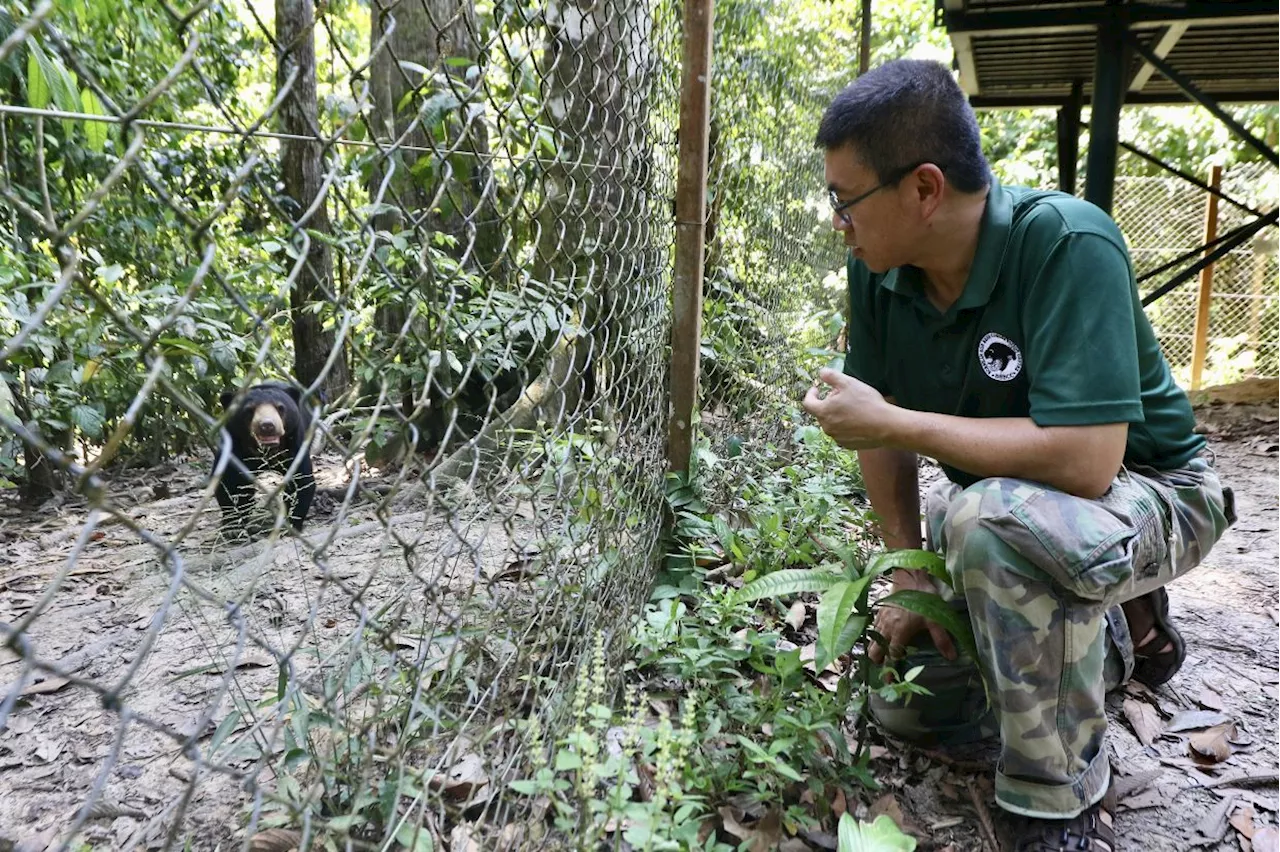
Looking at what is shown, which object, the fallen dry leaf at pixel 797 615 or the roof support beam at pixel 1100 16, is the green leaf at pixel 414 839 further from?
the roof support beam at pixel 1100 16

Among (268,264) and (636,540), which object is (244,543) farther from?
(636,540)

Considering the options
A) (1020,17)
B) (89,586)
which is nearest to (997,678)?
(89,586)

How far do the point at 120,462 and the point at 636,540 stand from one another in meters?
4.58

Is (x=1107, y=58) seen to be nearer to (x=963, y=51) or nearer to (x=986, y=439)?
(x=963, y=51)

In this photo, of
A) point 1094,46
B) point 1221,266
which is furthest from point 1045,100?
point 1221,266

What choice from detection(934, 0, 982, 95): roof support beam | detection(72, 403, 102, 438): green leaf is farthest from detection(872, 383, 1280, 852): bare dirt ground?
detection(72, 403, 102, 438): green leaf

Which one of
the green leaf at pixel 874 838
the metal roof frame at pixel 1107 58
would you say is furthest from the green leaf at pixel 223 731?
the metal roof frame at pixel 1107 58

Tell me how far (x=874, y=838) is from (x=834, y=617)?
0.44 meters

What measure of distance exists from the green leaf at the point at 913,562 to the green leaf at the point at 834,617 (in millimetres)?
38

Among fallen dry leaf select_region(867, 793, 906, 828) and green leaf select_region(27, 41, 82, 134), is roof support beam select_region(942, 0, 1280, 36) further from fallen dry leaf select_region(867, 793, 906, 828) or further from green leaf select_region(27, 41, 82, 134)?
green leaf select_region(27, 41, 82, 134)

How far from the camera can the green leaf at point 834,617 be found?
6.18 feet

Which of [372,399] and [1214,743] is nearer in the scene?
[1214,743]

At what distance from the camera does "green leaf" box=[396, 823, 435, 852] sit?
1.37 metres

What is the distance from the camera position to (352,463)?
224 centimetres
